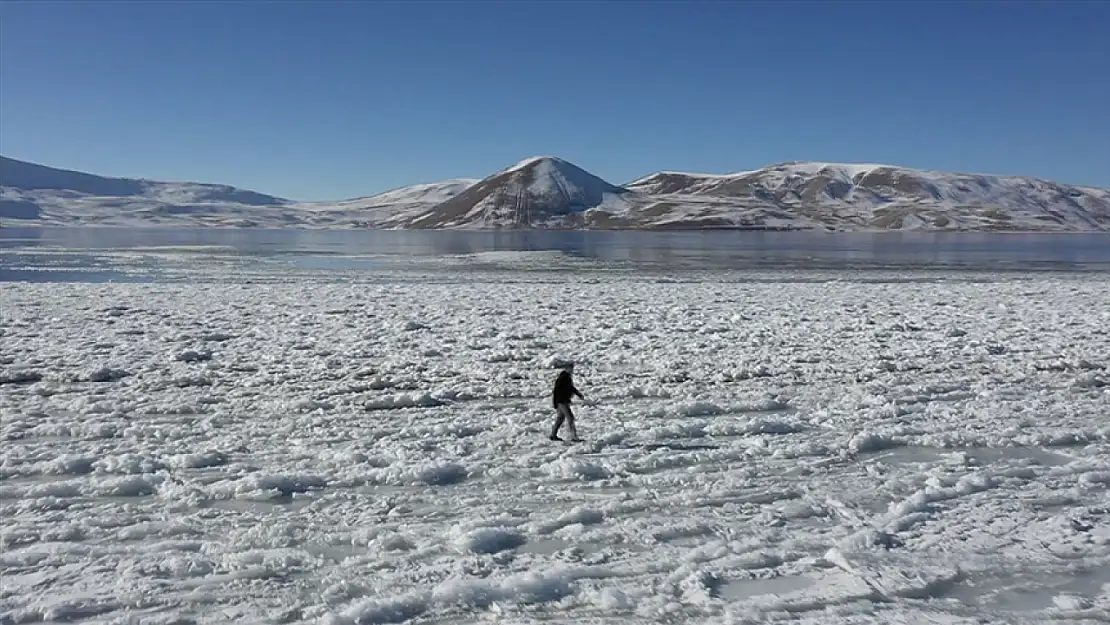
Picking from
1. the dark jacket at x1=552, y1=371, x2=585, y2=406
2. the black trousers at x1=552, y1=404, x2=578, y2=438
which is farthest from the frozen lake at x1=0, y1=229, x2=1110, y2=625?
the dark jacket at x1=552, y1=371, x2=585, y2=406

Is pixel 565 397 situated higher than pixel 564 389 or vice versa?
pixel 564 389

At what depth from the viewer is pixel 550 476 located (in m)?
9.40

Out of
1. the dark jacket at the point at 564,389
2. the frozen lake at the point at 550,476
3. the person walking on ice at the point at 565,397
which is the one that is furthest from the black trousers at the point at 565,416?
the frozen lake at the point at 550,476

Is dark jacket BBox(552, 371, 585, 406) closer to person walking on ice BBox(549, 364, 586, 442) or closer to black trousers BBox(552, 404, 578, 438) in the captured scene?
person walking on ice BBox(549, 364, 586, 442)

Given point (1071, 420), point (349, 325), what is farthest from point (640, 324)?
point (1071, 420)

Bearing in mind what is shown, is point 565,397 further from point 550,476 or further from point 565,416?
point 550,476

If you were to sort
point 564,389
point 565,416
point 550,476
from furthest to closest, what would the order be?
1. point 565,416
2. point 564,389
3. point 550,476

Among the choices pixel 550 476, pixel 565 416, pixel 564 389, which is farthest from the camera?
pixel 565 416

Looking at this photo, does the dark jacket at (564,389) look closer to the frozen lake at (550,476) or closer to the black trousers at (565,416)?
the black trousers at (565,416)

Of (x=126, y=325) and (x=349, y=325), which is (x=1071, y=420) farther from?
(x=126, y=325)

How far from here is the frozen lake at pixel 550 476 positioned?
6535 mm

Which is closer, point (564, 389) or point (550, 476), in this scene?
point (550, 476)

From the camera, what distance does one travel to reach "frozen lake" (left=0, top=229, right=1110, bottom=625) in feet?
21.4

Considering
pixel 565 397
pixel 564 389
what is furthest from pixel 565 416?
pixel 564 389
